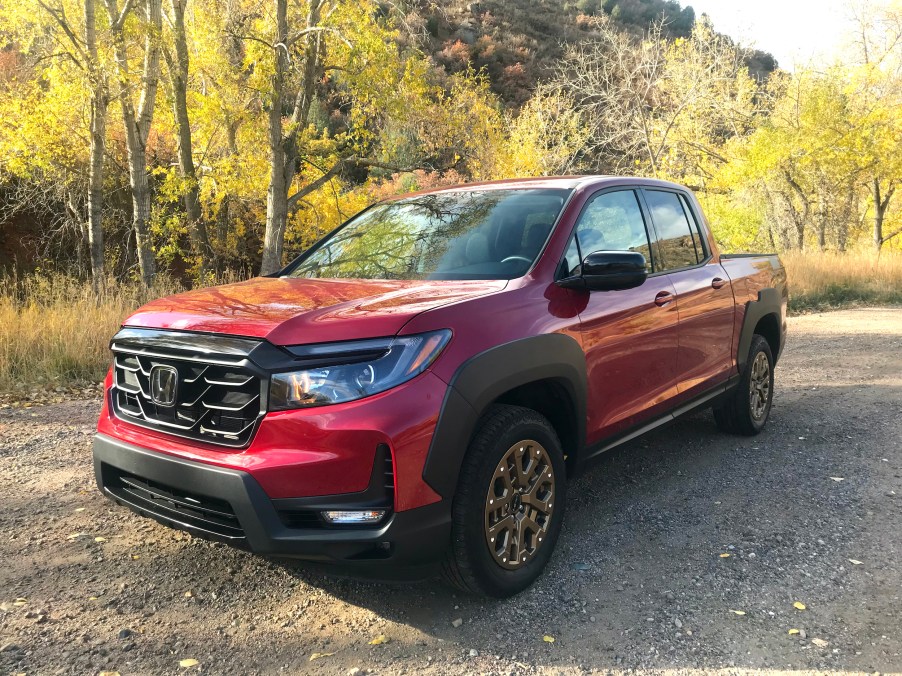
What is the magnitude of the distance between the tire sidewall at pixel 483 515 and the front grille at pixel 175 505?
0.86 m

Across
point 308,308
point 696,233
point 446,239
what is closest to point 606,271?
point 446,239

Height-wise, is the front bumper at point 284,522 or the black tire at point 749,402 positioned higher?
the front bumper at point 284,522

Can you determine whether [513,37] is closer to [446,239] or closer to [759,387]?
[759,387]

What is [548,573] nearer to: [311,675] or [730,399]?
[311,675]

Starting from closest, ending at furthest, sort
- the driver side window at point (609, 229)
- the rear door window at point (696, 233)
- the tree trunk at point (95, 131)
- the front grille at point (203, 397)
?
the front grille at point (203, 397)
the driver side window at point (609, 229)
the rear door window at point (696, 233)
the tree trunk at point (95, 131)

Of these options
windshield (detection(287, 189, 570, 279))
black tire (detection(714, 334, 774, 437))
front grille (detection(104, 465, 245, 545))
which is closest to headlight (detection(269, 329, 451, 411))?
front grille (detection(104, 465, 245, 545))

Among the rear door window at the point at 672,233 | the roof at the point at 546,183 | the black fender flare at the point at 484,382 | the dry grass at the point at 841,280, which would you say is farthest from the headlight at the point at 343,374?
the dry grass at the point at 841,280

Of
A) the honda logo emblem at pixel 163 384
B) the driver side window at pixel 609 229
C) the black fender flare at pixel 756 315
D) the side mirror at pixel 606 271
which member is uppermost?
the driver side window at pixel 609 229

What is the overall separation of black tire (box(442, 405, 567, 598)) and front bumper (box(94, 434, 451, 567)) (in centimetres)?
11

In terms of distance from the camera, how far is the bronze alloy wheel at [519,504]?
269cm

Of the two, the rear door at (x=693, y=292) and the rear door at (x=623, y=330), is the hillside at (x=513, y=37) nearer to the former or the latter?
the rear door at (x=693, y=292)

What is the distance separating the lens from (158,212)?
774 inches

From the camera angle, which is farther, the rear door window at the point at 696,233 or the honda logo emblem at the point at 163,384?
the rear door window at the point at 696,233

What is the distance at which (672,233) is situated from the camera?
4.29 metres
